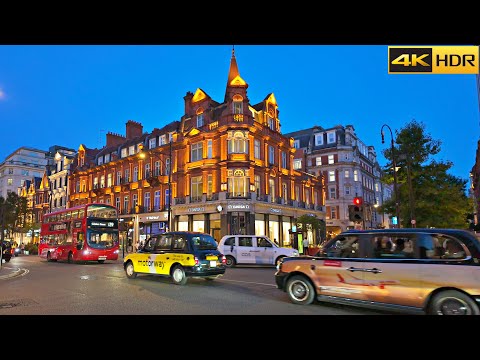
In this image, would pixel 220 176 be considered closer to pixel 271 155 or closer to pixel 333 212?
pixel 271 155

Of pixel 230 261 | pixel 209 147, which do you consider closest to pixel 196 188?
pixel 209 147

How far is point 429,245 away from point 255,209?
92.5 feet

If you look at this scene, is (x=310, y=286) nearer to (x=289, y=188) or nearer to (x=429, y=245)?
(x=429, y=245)

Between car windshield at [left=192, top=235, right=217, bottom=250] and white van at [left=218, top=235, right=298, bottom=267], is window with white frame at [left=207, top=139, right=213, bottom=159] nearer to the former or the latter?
white van at [left=218, top=235, right=298, bottom=267]

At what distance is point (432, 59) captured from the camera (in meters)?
5.56

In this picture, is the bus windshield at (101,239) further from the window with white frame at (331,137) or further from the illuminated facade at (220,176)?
the window with white frame at (331,137)

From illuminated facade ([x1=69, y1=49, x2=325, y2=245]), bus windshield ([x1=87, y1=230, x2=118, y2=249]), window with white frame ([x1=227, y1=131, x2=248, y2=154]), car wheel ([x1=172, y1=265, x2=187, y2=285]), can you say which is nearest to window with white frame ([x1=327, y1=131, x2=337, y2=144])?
illuminated facade ([x1=69, y1=49, x2=325, y2=245])

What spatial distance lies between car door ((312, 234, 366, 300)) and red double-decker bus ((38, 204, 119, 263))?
61.3 feet

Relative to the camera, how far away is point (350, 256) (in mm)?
7859

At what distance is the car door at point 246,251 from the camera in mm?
19484

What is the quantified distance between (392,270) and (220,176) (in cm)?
2864
